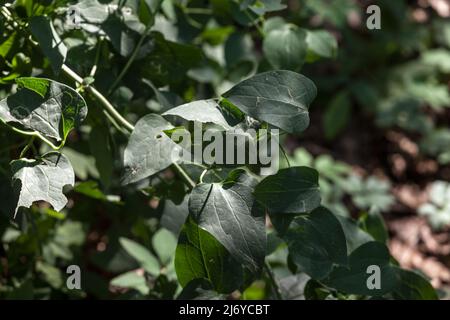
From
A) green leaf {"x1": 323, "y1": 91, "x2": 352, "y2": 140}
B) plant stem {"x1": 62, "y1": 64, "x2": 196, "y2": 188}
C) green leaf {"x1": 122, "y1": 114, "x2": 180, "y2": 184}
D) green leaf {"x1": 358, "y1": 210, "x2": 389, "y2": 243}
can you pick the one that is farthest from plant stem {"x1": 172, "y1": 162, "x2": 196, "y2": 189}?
green leaf {"x1": 323, "y1": 91, "x2": 352, "y2": 140}

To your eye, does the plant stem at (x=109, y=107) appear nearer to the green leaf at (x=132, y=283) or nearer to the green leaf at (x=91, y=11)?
the green leaf at (x=91, y=11)

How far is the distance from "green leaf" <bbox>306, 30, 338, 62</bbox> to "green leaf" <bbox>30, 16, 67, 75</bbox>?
2.00 ft

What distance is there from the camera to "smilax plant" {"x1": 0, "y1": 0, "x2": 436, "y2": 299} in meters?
1.04

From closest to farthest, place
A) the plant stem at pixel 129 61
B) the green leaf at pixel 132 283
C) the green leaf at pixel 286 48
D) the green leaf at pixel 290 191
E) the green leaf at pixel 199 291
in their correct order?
1. the green leaf at pixel 290 191
2. the green leaf at pixel 199 291
3. the plant stem at pixel 129 61
4. the green leaf at pixel 286 48
5. the green leaf at pixel 132 283

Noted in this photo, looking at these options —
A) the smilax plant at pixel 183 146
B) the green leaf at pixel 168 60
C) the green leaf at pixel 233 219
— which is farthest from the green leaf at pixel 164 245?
the green leaf at pixel 233 219

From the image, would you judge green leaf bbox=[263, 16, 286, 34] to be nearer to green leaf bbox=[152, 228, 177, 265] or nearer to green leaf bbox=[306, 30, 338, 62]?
green leaf bbox=[306, 30, 338, 62]

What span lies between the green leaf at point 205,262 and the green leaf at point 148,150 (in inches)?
5.6

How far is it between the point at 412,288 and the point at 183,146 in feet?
1.97

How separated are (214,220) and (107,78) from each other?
0.45 meters

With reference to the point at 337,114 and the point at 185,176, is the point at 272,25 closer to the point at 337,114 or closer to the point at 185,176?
the point at 185,176

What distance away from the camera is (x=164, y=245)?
158 cm

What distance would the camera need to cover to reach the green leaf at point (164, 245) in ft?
5.11

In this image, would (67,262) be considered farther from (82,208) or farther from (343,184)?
(343,184)

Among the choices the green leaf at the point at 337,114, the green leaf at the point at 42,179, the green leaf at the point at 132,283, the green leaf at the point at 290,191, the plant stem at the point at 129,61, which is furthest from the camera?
the green leaf at the point at 337,114
